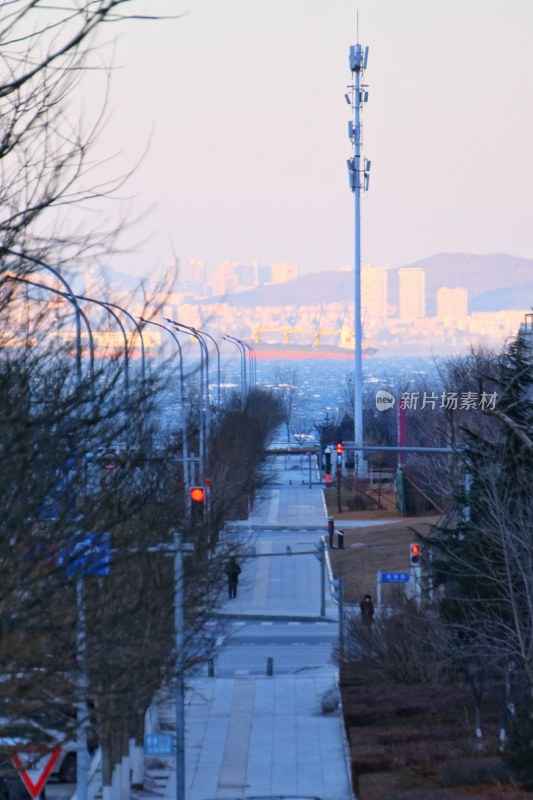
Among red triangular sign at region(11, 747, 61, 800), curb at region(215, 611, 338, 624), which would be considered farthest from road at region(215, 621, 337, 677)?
red triangular sign at region(11, 747, 61, 800)

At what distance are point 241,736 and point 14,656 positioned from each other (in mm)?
13987

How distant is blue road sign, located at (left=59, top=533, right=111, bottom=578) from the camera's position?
8.06 meters

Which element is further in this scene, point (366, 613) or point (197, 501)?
point (366, 613)

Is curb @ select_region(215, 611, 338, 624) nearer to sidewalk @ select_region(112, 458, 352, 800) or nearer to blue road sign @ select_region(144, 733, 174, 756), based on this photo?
sidewalk @ select_region(112, 458, 352, 800)

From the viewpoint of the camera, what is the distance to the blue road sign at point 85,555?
26.5 ft

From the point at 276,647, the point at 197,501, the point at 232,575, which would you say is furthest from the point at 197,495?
the point at 232,575

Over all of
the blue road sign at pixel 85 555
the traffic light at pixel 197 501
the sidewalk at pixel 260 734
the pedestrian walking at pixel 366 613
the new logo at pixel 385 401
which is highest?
the new logo at pixel 385 401

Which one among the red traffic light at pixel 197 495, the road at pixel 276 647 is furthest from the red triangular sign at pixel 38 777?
the road at pixel 276 647

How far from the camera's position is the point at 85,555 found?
8367mm

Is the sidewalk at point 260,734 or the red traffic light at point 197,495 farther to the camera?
the red traffic light at point 197,495

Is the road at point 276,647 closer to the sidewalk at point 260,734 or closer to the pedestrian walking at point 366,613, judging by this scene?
the sidewalk at point 260,734

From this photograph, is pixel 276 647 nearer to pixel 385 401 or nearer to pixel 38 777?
pixel 38 777

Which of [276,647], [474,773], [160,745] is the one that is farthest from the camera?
[276,647]

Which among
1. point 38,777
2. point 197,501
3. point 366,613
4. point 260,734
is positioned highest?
point 197,501
